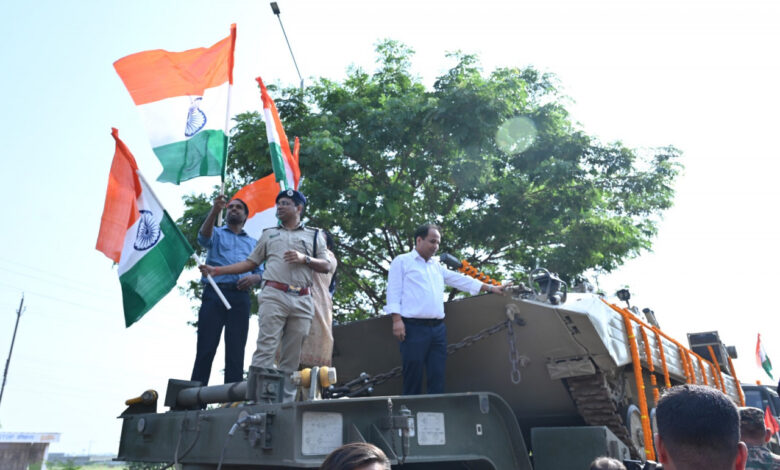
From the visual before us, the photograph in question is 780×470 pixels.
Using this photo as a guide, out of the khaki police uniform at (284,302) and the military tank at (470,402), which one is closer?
the military tank at (470,402)

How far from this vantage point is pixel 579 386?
223 inches

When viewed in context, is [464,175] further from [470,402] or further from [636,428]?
[470,402]

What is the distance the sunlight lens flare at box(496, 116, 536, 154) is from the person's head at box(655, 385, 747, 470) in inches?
436

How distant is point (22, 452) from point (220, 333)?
59.9 ft

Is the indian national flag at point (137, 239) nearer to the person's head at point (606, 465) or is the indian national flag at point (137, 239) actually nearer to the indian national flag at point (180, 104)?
the indian national flag at point (180, 104)

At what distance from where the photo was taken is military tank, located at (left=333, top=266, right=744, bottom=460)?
548cm

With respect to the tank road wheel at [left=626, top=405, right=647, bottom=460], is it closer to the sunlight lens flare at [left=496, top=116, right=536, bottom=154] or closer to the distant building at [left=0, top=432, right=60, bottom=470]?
the sunlight lens flare at [left=496, top=116, right=536, bottom=154]

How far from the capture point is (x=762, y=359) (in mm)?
16312

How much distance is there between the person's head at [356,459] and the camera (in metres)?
1.88

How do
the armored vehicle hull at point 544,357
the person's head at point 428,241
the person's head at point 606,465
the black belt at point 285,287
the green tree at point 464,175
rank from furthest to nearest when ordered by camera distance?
the green tree at point 464,175 → the person's head at point 428,241 → the armored vehicle hull at point 544,357 → the black belt at point 285,287 → the person's head at point 606,465

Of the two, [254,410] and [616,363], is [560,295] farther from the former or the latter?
[254,410]

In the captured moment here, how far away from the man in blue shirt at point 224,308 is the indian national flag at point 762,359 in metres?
14.5

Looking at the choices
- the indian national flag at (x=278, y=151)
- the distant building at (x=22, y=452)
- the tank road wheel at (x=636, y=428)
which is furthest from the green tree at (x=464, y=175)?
the distant building at (x=22, y=452)

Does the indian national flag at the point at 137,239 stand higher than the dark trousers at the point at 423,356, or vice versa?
the indian national flag at the point at 137,239
